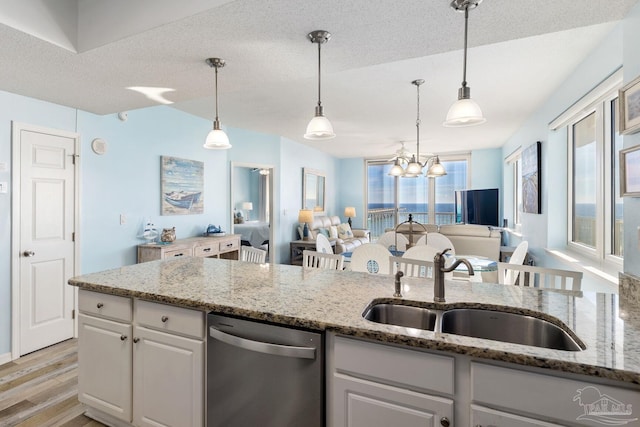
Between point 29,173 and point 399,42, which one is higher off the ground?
point 399,42

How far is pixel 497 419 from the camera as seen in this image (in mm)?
1063

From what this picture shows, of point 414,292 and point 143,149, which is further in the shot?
point 143,149

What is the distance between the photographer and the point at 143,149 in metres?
3.91

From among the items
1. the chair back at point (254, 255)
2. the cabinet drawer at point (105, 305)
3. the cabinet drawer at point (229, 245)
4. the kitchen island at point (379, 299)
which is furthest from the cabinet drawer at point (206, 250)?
the cabinet drawer at point (105, 305)

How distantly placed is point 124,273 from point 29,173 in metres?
1.70

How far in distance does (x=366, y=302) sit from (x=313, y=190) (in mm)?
6154

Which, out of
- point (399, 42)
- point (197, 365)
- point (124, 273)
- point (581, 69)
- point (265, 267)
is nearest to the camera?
point (197, 365)

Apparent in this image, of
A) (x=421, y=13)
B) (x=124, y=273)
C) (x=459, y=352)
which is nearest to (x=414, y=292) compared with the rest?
(x=459, y=352)

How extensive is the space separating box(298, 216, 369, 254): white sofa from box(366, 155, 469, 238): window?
107cm

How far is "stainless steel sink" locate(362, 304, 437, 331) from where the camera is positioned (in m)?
1.56

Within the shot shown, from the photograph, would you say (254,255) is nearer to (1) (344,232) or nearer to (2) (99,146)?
(2) (99,146)

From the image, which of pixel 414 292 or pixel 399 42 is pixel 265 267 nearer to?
pixel 414 292

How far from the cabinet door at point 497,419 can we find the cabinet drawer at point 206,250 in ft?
11.8

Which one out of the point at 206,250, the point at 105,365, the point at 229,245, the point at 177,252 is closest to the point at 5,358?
the point at 177,252
